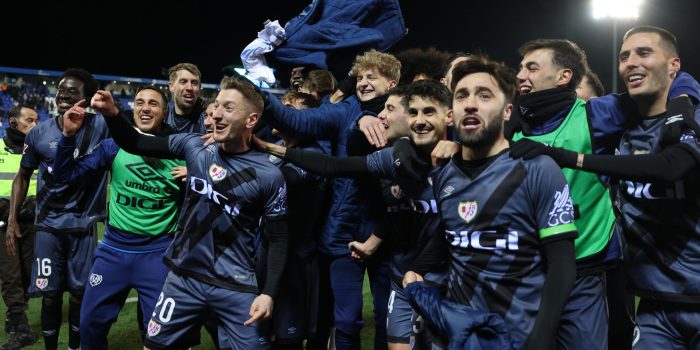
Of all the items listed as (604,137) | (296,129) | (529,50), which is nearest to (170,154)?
(296,129)

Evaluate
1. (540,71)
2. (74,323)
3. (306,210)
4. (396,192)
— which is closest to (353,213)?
(306,210)

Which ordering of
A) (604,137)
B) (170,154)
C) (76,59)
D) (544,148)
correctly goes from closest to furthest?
(544,148) → (604,137) → (170,154) → (76,59)

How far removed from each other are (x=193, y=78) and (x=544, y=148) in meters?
3.34

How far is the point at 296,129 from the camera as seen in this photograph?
3832 mm

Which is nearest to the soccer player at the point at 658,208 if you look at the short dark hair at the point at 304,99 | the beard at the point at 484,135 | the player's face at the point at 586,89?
the beard at the point at 484,135

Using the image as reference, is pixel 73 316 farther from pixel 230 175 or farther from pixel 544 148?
pixel 544 148

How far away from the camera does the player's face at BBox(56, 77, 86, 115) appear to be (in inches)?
193

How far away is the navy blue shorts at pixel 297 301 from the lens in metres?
4.04

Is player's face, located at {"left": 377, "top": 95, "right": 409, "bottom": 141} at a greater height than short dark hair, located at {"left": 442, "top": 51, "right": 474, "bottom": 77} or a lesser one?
lesser

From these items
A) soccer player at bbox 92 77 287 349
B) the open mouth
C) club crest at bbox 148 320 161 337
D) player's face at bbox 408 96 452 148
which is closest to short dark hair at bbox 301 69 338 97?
soccer player at bbox 92 77 287 349

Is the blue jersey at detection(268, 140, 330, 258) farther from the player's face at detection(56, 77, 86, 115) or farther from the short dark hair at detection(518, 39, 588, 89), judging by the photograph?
the player's face at detection(56, 77, 86, 115)

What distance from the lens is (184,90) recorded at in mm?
4945

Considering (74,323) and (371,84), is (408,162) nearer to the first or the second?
(371,84)

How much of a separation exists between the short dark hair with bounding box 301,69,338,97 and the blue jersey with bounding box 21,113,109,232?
183 cm
